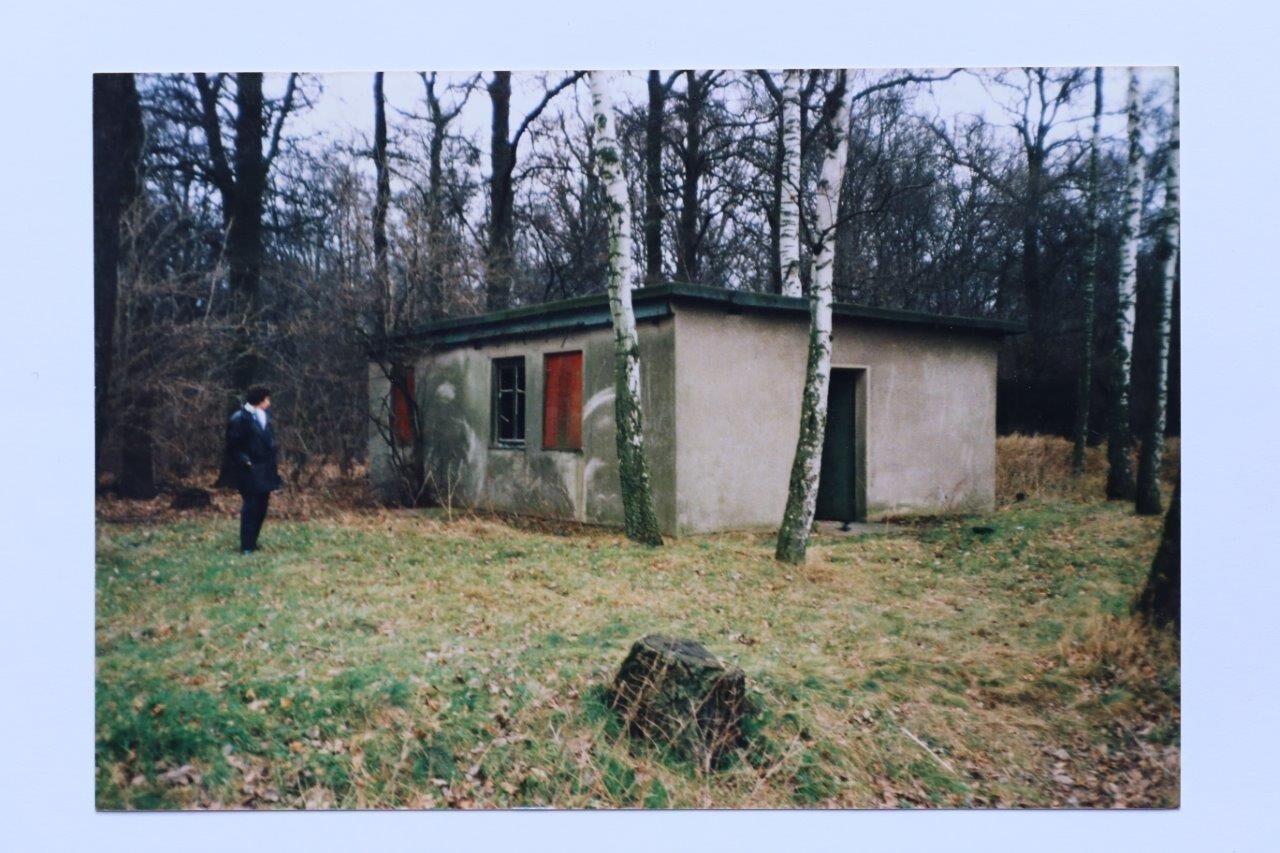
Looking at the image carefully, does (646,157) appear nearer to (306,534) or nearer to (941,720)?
(306,534)

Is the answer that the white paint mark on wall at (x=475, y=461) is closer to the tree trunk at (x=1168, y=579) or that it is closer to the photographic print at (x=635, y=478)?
the photographic print at (x=635, y=478)

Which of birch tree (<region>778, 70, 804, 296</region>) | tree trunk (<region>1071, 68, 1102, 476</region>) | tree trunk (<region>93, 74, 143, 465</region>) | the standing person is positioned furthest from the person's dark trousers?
tree trunk (<region>1071, 68, 1102, 476</region>)

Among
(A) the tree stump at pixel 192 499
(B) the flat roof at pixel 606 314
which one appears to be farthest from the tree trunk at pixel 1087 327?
(A) the tree stump at pixel 192 499

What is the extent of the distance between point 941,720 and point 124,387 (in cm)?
485

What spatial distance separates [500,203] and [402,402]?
1.59 m

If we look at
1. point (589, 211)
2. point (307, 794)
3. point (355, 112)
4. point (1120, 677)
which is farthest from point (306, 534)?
point (1120, 677)

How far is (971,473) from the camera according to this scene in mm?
5484

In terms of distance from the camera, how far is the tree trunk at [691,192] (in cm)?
559

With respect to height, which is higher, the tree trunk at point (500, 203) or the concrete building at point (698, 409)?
the tree trunk at point (500, 203)

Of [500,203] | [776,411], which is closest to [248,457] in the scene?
[500,203]

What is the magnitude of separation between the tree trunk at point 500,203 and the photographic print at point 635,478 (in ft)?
0.10

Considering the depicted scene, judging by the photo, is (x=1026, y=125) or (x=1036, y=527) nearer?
(x=1026, y=125)

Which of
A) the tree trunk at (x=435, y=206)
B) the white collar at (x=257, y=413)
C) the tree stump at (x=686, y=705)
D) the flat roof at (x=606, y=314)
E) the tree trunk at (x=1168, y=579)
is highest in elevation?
the tree trunk at (x=435, y=206)

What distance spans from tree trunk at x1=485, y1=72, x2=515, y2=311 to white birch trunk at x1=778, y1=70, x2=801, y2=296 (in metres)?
1.69
